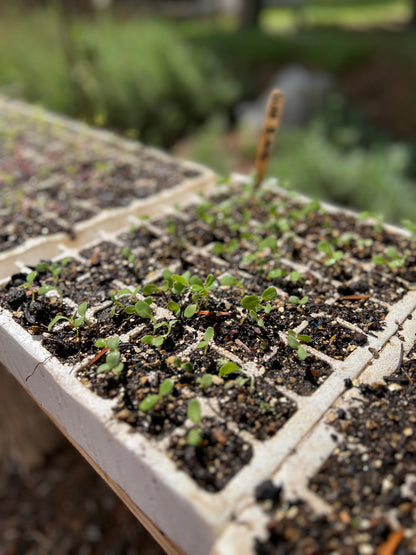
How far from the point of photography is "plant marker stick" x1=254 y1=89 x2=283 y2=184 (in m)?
2.07

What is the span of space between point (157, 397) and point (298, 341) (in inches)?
18.1

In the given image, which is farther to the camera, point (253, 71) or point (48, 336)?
point (253, 71)

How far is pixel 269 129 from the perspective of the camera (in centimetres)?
213

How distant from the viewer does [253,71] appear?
26.3 ft

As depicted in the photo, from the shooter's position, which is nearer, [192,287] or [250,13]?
[192,287]

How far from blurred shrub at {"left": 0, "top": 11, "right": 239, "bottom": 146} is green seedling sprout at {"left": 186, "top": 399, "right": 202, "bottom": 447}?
4429 millimetres

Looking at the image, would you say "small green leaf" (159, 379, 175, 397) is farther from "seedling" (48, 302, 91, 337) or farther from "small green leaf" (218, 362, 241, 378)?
"seedling" (48, 302, 91, 337)

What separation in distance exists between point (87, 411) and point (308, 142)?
14.4 feet

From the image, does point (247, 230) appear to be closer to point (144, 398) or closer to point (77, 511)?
point (144, 398)

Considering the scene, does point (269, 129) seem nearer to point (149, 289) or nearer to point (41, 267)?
point (149, 289)

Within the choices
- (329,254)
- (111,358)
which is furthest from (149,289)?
(329,254)

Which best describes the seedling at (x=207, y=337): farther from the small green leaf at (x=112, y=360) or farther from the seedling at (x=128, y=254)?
the seedling at (x=128, y=254)

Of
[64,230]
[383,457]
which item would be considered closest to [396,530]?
[383,457]

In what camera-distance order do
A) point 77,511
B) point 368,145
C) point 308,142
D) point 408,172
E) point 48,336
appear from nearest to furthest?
point 48,336 < point 77,511 < point 308,142 < point 408,172 < point 368,145
